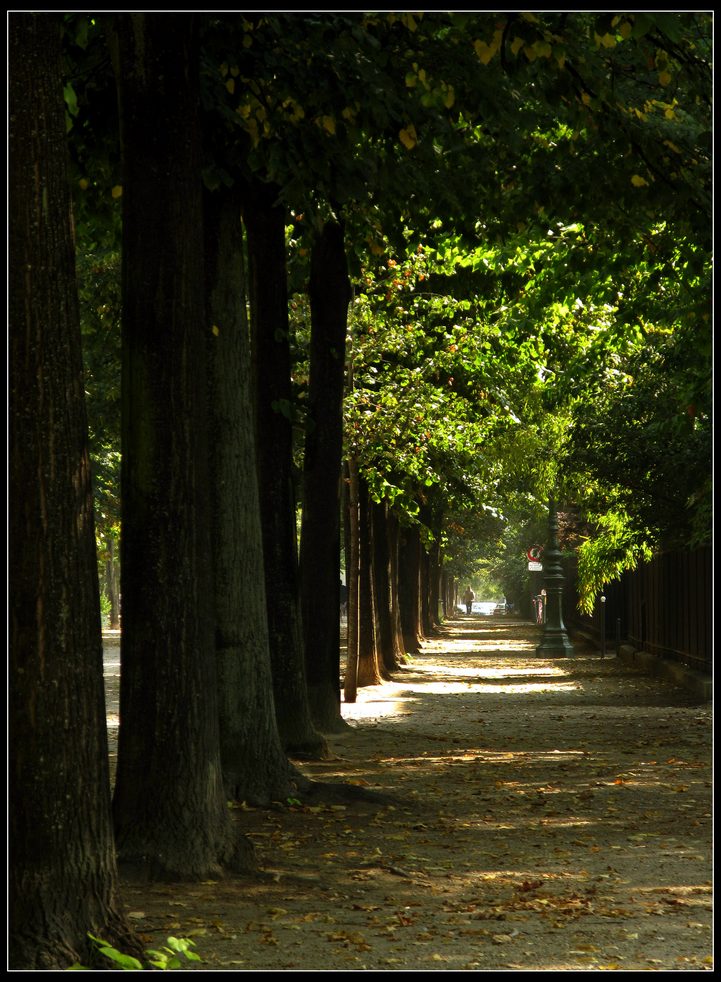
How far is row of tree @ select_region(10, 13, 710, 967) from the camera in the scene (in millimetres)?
6254

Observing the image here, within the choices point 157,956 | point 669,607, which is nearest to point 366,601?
point 669,607

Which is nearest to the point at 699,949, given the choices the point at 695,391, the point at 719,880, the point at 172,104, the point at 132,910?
the point at 719,880

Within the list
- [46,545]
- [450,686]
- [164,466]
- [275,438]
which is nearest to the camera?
[46,545]

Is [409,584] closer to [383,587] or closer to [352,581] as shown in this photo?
[383,587]

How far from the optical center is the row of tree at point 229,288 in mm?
6254

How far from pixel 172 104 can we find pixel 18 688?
13.6ft

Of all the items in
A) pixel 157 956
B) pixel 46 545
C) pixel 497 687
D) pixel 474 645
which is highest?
pixel 46 545

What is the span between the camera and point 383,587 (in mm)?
29812

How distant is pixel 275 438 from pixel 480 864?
6.06 meters

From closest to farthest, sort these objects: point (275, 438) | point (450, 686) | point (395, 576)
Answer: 1. point (275, 438)
2. point (450, 686)
3. point (395, 576)

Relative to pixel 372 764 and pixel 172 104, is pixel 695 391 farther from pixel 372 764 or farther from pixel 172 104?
pixel 172 104

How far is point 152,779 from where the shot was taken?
9023 mm

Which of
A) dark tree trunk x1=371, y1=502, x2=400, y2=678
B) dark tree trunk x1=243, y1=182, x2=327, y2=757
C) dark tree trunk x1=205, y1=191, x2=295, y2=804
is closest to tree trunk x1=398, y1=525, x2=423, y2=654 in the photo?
dark tree trunk x1=371, y1=502, x2=400, y2=678

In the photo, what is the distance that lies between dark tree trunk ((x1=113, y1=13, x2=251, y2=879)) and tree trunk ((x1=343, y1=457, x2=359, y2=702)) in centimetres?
1537
